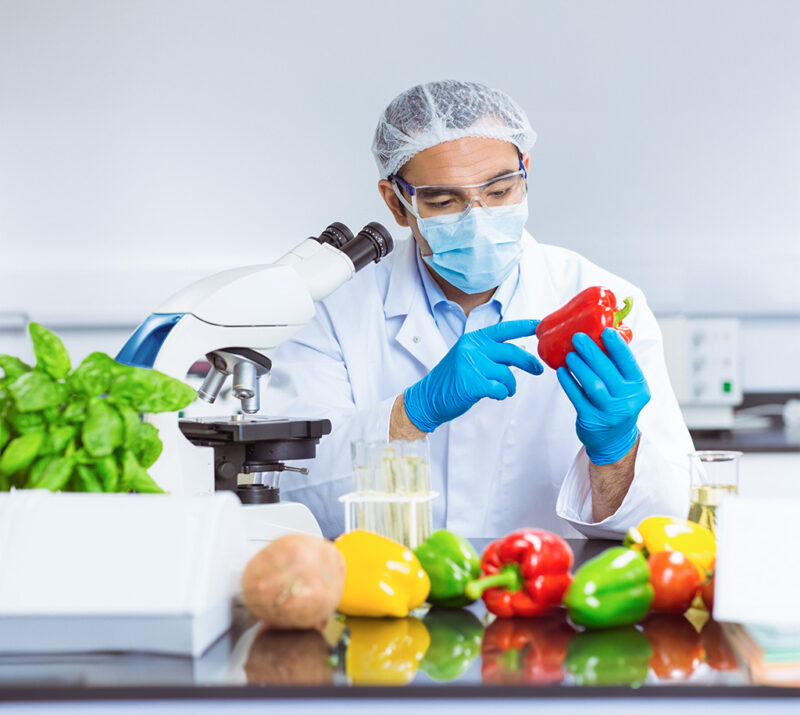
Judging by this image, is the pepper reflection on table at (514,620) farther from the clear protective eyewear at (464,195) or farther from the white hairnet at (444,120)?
the white hairnet at (444,120)

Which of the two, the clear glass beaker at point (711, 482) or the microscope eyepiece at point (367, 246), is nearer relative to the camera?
the clear glass beaker at point (711, 482)

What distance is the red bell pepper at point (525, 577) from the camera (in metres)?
1.00

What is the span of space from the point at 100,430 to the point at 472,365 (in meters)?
0.80

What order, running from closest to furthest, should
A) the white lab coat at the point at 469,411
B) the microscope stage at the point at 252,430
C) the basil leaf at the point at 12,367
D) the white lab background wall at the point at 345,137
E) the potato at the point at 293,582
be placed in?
the potato at the point at 293,582 < the basil leaf at the point at 12,367 < the microscope stage at the point at 252,430 < the white lab coat at the point at 469,411 < the white lab background wall at the point at 345,137

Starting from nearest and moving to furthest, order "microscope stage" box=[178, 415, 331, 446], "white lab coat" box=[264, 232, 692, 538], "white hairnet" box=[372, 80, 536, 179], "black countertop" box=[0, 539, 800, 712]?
"black countertop" box=[0, 539, 800, 712] < "microscope stage" box=[178, 415, 331, 446] < "white lab coat" box=[264, 232, 692, 538] < "white hairnet" box=[372, 80, 536, 179]

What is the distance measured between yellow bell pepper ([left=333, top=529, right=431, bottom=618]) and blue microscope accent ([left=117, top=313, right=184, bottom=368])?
404 millimetres

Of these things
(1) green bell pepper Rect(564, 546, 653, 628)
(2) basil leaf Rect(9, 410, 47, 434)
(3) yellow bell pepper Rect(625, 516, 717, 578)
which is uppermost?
(2) basil leaf Rect(9, 410, 47, 434)

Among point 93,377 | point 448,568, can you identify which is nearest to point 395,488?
point 448,568

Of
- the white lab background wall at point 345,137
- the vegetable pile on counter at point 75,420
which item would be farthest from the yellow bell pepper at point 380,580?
the white lab background wall at point 345,137

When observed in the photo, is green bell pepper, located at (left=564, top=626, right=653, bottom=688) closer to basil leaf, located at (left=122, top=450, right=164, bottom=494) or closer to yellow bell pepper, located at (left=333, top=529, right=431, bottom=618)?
yellow bell pepper, located at (left=333, top=529, right=431, bottom=618)

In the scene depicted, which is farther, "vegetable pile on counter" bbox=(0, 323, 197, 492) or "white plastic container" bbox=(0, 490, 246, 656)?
"vegetable pile on counter" bbox=(0, 323, 197, 492)

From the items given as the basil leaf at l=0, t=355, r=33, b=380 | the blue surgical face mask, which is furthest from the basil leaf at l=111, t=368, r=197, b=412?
the blue surgical face mask

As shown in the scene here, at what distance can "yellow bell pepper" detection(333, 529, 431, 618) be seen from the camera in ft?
3.24

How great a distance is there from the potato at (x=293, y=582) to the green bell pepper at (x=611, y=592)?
9.5 inches
